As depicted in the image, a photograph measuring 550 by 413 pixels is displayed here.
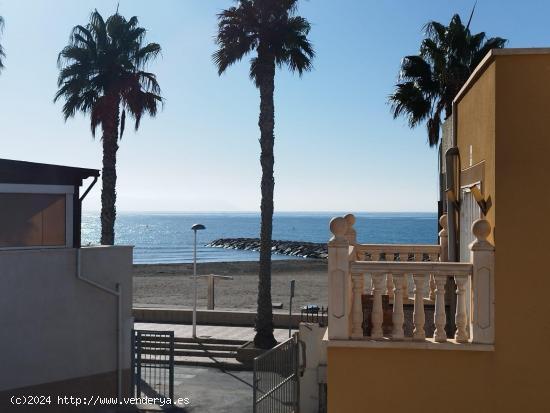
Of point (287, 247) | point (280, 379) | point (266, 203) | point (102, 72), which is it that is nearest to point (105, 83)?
point (102, 72)

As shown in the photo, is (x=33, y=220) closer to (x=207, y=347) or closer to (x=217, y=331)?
(x=207, y=347)

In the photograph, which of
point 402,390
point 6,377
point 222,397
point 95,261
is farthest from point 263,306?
point 402,390

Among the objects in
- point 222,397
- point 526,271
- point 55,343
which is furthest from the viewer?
point 222,397

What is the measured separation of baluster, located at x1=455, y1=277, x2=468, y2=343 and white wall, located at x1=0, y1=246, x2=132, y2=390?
10.5m

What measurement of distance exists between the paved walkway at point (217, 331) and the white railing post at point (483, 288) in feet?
52.4

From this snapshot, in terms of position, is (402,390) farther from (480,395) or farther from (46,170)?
(46,170)

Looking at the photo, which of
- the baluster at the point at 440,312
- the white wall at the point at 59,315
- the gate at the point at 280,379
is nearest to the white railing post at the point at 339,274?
the baluster at the point at 440,312

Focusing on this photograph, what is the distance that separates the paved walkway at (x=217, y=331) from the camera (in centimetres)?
2289

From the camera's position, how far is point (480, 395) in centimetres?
672

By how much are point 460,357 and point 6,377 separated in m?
10.8

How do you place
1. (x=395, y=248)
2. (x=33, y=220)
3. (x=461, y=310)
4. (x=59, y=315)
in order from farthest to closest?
(x=59, y=315) < (x=33, y=220) < (x=395, y=248) < (x=461, y=310)

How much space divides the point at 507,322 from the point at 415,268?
44.6 inches

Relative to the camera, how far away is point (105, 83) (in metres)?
24.3

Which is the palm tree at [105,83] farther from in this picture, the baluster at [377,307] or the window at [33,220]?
the baluster at [377,307]
